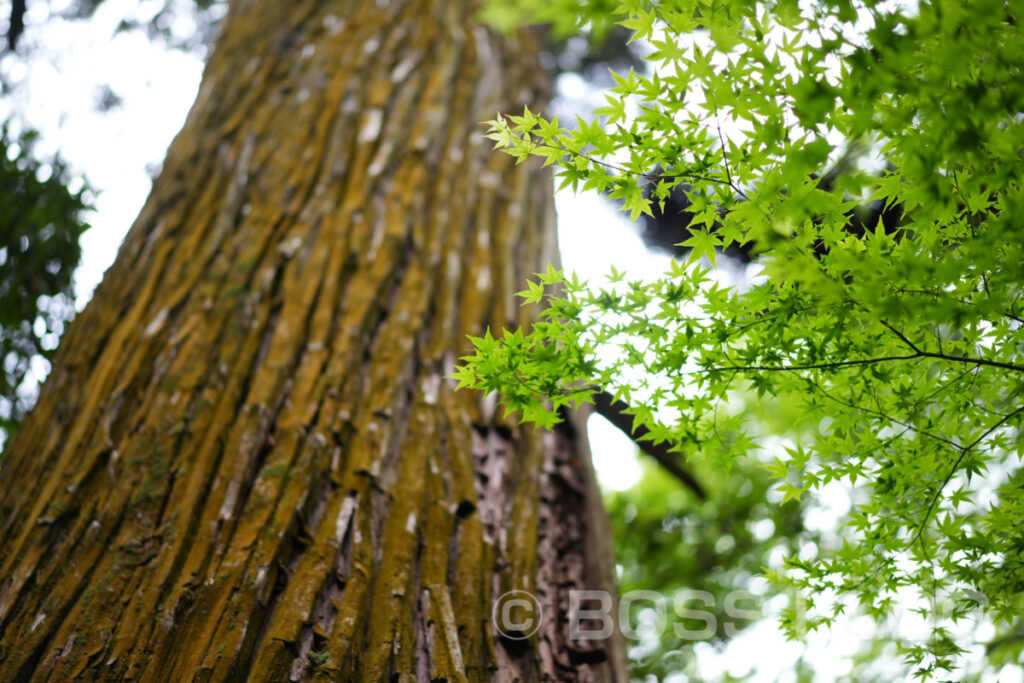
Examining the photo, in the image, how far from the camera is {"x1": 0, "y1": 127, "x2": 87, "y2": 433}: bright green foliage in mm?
2842

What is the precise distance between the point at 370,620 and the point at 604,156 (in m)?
1.00

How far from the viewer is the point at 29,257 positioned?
2.87m

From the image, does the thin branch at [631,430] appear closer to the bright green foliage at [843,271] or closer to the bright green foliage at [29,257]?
the bright green foliage at [843,271]

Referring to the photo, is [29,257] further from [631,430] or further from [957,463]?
[957,463]

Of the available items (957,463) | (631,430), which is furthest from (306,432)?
(957,463)

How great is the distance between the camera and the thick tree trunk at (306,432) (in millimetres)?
1256

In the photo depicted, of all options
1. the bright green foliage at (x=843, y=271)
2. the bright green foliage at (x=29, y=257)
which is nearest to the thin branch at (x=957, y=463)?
the bright green foliage at (x=843, y=271)

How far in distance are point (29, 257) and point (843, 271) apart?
327 centimetres

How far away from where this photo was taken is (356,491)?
149cm

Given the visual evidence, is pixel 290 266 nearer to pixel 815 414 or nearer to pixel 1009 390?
pixel 815 414

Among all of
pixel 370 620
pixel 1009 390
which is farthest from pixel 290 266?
pixel 1009 390

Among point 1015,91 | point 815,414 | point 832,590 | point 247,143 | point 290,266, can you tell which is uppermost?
point 247,143

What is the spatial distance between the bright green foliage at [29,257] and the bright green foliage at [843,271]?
2.71m

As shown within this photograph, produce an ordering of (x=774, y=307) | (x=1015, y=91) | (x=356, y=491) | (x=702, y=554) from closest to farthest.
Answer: (x=1015, y=91), (x=774, y=307), (x=356, y=491), (x=702, y=554)
